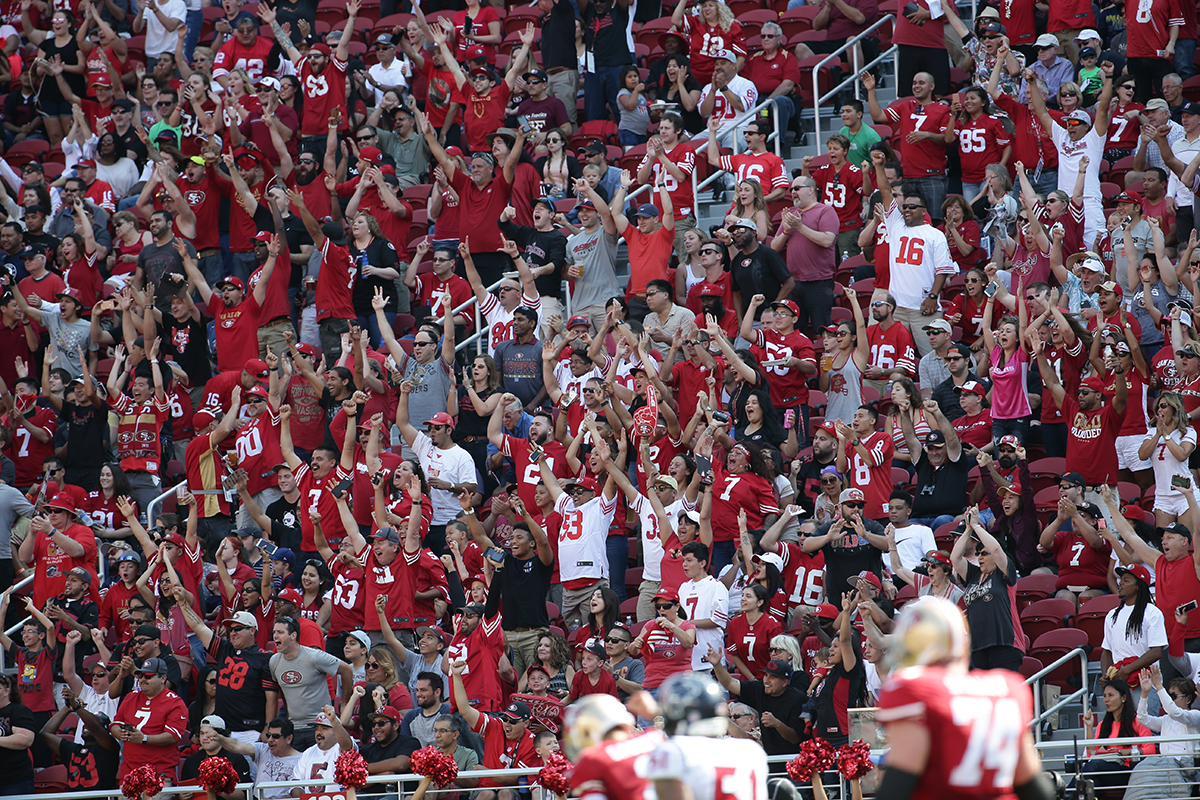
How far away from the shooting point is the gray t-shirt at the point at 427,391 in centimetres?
1353

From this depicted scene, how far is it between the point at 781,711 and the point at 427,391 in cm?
485

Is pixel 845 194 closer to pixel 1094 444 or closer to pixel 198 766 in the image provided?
pixel 1094 444

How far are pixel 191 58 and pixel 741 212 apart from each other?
26.7ft

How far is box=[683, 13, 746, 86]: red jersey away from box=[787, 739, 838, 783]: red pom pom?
8704 millimetres

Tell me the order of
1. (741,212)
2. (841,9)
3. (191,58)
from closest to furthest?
(741,212), (841,9), (191,58)

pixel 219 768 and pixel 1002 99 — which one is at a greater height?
pixel 1002 99

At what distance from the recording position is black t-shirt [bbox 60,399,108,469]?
1429 centimetres

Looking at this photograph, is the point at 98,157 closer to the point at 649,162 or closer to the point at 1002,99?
the point at 649,162

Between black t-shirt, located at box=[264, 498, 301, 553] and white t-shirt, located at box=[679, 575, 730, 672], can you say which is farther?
black t-shirt, located at box=[264, 498, 301, 553]

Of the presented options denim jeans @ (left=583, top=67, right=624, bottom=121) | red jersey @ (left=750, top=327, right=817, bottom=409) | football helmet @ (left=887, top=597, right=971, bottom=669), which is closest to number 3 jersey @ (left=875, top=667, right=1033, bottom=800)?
football helmet @ (left=887, top=597, right=971, bottom=669)

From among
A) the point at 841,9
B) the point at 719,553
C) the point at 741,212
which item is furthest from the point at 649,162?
the point at 719,553

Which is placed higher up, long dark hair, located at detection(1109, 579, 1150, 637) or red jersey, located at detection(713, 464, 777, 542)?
red jersey, located at detection(713, 464, 777, 542)

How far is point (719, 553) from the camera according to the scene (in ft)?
38.2

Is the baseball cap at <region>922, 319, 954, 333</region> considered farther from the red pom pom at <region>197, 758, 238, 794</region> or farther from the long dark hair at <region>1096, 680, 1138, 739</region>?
the red pom pom at <region>197, 758, 238, 794</region>
